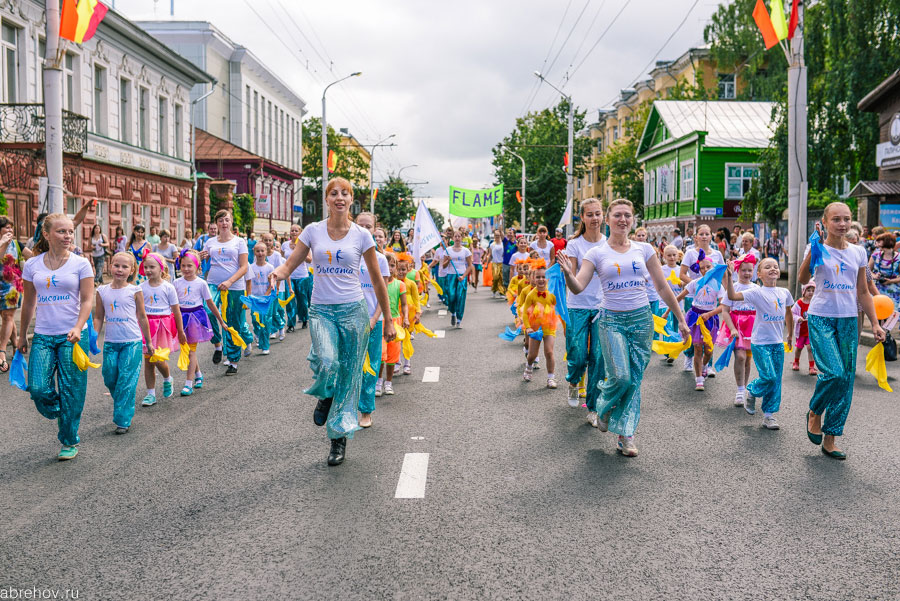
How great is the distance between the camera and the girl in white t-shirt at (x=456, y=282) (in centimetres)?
1662

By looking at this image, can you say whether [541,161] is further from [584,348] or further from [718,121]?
[584,348]

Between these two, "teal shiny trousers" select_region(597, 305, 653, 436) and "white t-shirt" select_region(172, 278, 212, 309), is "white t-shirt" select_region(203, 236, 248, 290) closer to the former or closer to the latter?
"white t-shirt" select_region(172, 278, 212, 309)

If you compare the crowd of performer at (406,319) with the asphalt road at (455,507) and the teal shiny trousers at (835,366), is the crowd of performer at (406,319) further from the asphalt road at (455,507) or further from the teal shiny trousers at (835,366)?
the asphalt road at (455,507)

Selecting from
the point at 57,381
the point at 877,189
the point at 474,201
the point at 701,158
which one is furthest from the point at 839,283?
the point at 701,158

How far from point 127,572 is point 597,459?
345cm

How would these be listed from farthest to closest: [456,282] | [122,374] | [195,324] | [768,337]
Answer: [456,282], [195,324], [768,337], [122,374]

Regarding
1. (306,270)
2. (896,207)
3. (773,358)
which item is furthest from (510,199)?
(773,358)

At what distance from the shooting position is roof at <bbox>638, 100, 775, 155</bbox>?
47500 millimetres

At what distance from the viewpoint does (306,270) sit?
15250 millimetres

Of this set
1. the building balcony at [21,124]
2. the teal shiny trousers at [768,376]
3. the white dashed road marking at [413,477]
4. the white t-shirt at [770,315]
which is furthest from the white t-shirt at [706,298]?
the building balcony at [21,124]

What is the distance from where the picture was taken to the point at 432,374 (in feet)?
35.7

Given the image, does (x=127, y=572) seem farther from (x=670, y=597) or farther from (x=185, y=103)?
(x=185, y=103)

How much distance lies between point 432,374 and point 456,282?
5.96 metres

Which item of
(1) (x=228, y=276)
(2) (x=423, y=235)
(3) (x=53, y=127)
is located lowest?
(1) (x=228, y=276)
